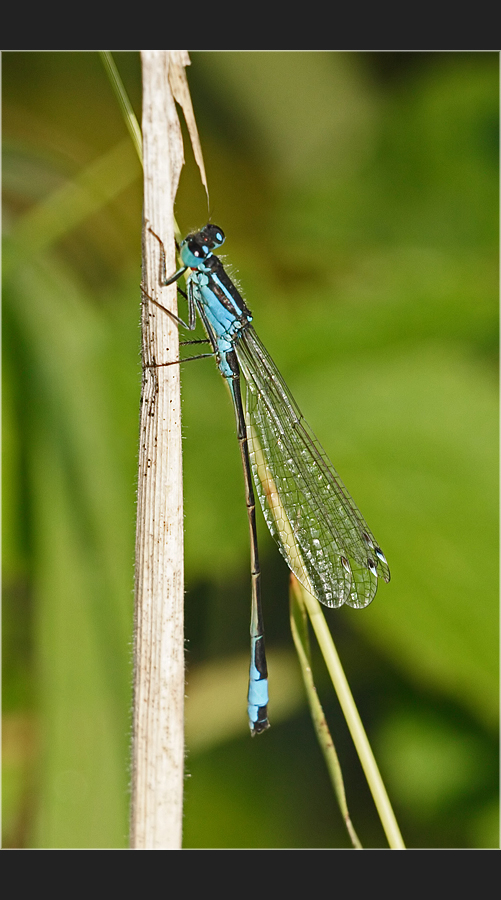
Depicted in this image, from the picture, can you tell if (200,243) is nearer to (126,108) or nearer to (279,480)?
(126,108)

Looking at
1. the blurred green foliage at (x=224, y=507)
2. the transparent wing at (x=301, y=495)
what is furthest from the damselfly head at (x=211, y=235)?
the transparent wing at (x=301, y=495)

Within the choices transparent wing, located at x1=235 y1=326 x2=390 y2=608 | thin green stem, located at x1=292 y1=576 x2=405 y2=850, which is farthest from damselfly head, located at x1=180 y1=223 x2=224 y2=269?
thin green stem, located at x1=292 y1=576 x2=405 y2=850

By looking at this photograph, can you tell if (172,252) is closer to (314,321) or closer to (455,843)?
(314,321)

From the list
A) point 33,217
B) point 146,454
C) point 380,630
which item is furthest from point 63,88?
point 380,630

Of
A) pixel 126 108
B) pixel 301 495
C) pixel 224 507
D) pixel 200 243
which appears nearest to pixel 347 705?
pixel 301 495

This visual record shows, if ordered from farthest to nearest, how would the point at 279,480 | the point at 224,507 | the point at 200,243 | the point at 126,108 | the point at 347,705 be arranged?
the point at 224,507 < the point at 279,480 < the point at 200,243 < the point at 347,705 < the point at 126,108

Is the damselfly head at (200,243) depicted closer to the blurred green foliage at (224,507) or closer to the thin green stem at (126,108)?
the blurred green foliage at (224,507)

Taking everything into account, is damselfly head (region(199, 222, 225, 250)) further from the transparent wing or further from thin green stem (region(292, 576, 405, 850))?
thin green stem (region(292, 576, 405, 850))
